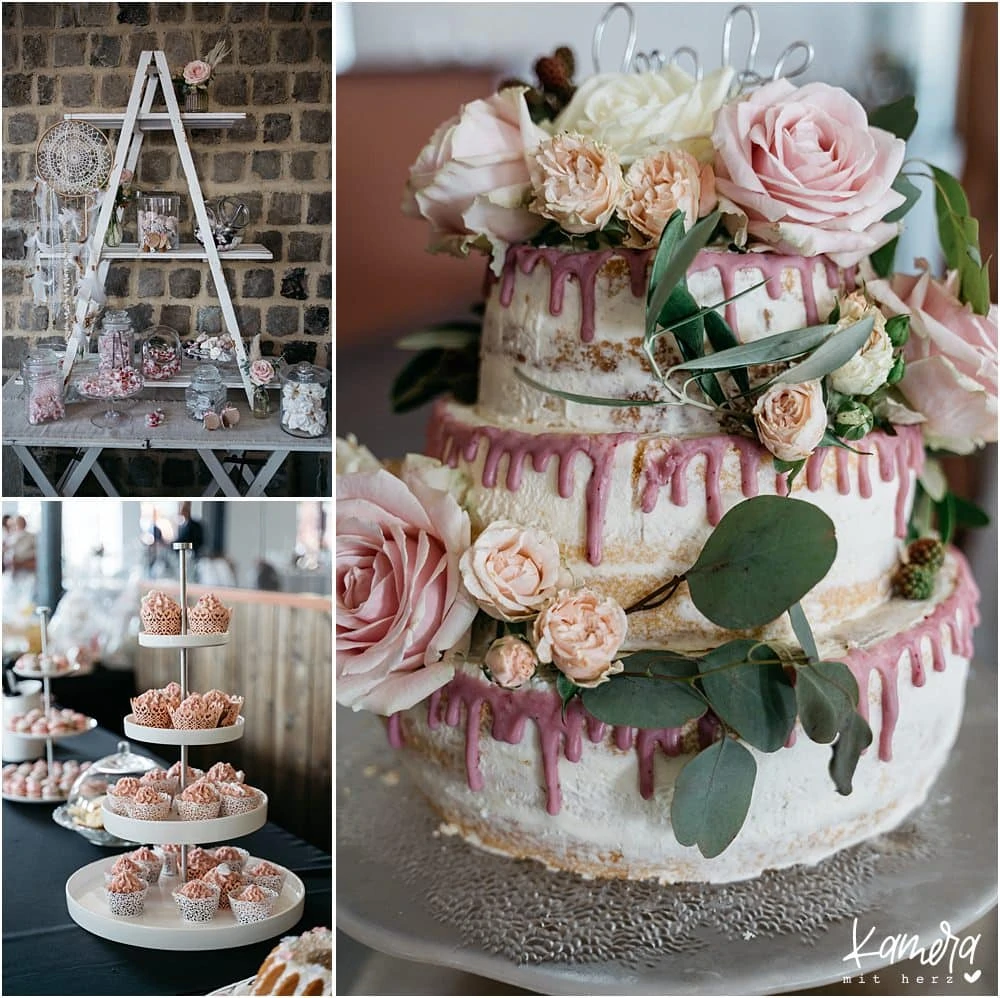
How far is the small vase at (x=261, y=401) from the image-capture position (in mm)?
1016

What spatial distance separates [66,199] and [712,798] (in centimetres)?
84

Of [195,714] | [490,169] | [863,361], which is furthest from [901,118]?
[195,714]

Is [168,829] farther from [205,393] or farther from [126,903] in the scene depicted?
[205,393]

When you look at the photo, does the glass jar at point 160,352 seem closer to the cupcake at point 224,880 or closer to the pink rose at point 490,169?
the pink rose at point 490,169

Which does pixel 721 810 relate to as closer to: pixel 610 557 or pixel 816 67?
pixel 610 557

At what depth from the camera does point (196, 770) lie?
108 cm

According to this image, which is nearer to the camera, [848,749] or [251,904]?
[251,904]

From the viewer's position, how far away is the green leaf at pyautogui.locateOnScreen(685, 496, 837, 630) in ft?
3.38

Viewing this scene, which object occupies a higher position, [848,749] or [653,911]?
[848,749]

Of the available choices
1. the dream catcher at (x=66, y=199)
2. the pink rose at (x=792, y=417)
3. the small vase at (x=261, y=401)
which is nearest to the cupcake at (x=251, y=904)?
the small vase at (x=261, y=401)

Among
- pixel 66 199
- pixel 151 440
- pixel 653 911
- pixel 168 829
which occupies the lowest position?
pixel 653 911

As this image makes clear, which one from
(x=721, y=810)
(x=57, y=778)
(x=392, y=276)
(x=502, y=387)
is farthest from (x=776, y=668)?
(x=392, y=276)

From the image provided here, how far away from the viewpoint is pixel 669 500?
113 centimetres

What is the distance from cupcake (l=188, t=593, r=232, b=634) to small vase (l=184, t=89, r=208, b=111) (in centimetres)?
46
